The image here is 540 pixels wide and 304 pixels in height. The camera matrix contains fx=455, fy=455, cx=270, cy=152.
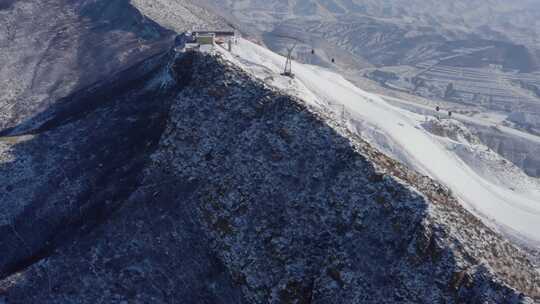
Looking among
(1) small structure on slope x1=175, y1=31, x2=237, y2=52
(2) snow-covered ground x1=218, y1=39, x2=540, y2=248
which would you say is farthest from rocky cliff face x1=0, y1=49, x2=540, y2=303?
(1) small structure on slope x1=175, y1=31, x2=237, y2=52

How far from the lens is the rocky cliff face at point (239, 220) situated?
2331 centimetres

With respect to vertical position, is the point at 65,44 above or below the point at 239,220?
below

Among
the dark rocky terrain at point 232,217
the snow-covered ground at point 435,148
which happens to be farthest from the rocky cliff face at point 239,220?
the snow-covered ground at point 435,148

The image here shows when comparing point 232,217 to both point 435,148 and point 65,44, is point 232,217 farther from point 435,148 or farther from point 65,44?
point 65,44

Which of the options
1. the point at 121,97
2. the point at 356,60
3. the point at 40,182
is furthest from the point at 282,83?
the point at 356,60

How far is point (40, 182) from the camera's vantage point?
34.5 m

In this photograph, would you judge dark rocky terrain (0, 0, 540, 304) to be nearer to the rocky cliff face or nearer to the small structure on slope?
the rocky cliff face

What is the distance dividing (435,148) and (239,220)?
32.3 meters

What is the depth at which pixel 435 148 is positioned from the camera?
5159 cm

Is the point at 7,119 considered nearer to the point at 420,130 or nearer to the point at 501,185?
the point at 420,130

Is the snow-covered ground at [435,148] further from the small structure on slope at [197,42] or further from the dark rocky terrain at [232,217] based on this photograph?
the dark rocky terrain at [232,217]

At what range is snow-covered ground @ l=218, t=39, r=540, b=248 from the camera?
136 ft

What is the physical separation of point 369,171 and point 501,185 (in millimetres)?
28520

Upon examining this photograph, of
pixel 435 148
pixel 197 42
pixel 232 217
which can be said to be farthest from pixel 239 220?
pixel 435 148
